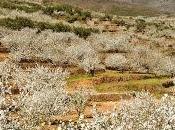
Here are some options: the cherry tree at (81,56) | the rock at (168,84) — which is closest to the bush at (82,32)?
the cherry tree at (81,56)

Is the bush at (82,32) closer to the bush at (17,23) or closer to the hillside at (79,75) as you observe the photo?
the hillside at (79,75)

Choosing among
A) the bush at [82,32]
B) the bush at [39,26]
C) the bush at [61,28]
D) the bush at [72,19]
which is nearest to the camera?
the bush at [39,26]

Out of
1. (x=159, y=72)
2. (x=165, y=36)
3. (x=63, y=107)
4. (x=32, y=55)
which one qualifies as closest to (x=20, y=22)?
(x=32, y=55)

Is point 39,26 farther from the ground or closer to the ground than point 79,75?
farther from the ground

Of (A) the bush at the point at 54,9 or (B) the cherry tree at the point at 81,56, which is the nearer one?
(B) the cherry tree at the point at 81,56

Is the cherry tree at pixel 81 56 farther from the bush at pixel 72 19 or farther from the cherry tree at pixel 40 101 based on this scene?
the bush at pixel 72 19

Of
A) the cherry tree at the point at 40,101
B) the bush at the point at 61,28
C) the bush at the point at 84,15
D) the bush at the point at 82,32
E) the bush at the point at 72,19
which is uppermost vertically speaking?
the cherry tree at the point at 40,101

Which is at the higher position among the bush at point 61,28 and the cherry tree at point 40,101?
the cherry tree at point 40,101

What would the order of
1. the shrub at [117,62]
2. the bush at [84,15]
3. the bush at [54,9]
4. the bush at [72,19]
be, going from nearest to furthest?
1. the shrub at [117,62]
2. the bush at [72,19]
3. the bush at [54,9]
4. the bush at [84,15]

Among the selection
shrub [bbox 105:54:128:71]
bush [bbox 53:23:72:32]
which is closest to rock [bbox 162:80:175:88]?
shrub [bbox 105:54:128:71]

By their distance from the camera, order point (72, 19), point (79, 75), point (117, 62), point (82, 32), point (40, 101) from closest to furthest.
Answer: point (40, 101)
point (79, 75)
point (117, 62)
point (82, 32)
point (72, 19)

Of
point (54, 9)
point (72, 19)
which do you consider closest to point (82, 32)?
point (72, 19)

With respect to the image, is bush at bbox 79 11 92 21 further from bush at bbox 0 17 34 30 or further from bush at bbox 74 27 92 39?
bush at bbox 0 17 34 30

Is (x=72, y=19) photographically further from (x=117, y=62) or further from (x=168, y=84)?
(x=168, y=84)
